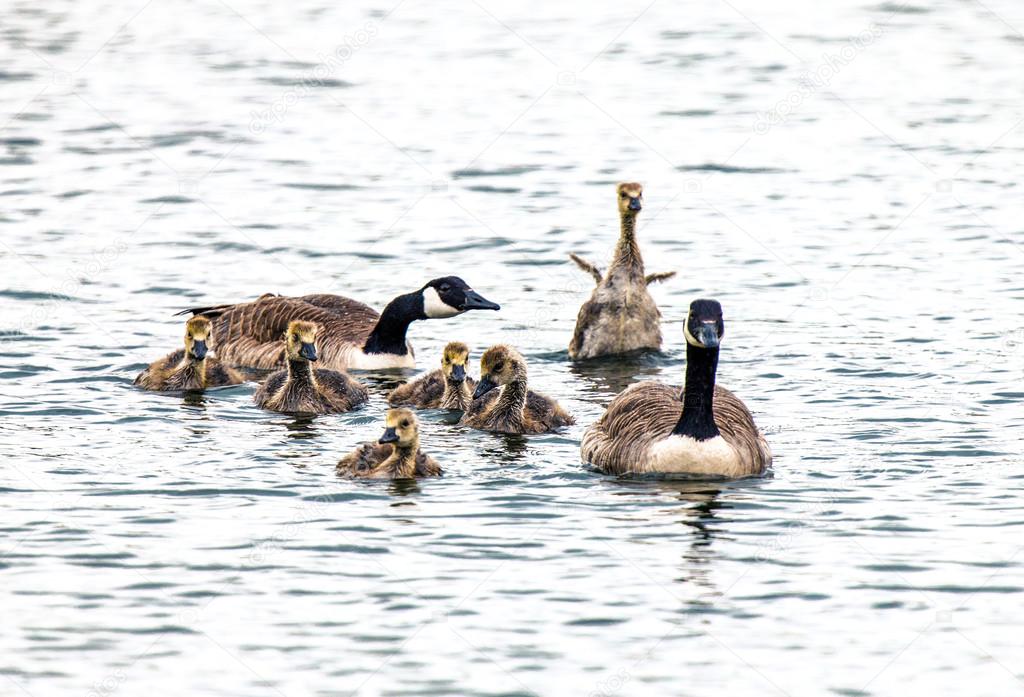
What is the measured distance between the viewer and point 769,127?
2956cm

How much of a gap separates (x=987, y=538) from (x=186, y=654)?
5776mm

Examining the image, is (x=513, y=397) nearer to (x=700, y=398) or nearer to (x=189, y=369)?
(x=700, y=398)

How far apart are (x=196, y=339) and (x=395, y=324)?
104 inches

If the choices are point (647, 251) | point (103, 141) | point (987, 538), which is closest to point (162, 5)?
point (103, 141)

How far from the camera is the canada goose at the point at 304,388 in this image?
16922 millimetres

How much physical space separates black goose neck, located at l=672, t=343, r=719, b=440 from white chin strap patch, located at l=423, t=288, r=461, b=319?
5.24 meters

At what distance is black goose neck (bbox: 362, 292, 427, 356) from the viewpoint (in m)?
19.3

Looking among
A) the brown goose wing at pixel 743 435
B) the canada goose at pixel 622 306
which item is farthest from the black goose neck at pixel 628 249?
the brown goose wing at pixel 743 435

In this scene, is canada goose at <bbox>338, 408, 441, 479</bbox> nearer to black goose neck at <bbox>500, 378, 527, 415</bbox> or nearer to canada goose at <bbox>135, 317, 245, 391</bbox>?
black goose neck at <bbox>500, 378, 527, 415</bbox>

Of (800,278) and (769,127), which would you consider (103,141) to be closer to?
(769,127)

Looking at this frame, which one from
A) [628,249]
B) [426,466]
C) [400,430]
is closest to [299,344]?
[426,466]

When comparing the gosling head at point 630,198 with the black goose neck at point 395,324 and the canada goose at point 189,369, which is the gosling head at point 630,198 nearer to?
the black goose neck at point 395,324

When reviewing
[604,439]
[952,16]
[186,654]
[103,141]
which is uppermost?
[952,16]

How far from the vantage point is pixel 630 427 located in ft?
48.6
